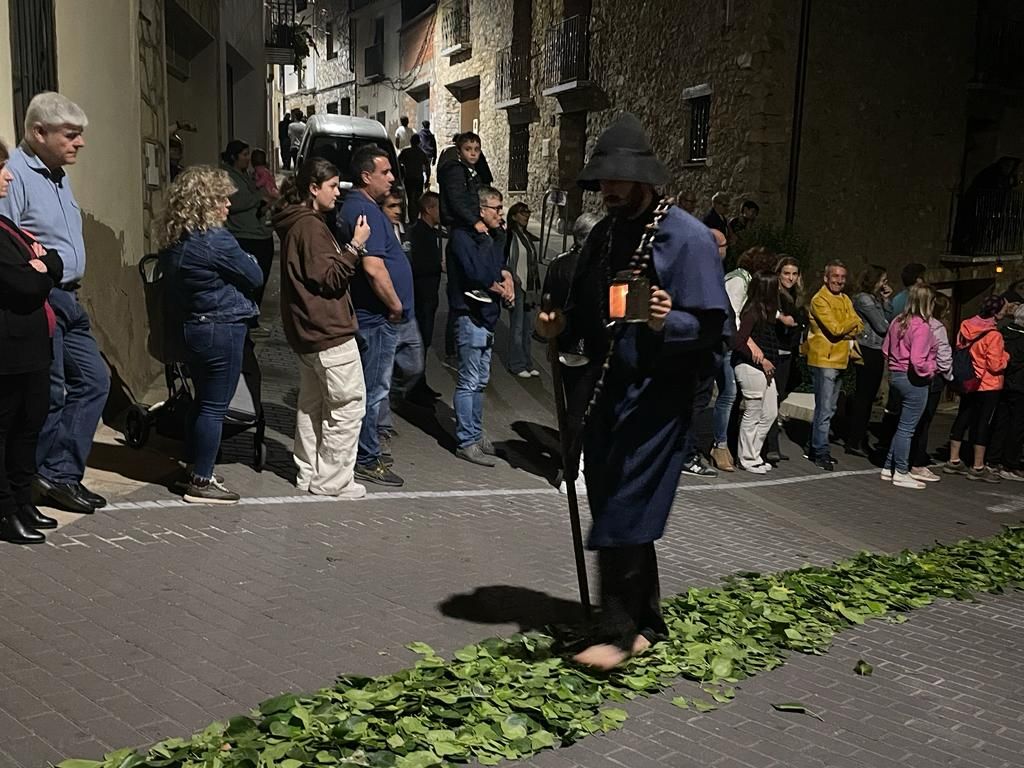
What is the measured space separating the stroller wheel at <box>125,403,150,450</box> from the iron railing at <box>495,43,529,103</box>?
69.2 ft

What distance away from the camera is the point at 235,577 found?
203 inches

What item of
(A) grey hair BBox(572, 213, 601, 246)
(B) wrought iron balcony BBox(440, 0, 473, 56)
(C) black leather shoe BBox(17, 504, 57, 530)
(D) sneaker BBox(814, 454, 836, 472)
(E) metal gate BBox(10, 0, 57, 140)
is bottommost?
(D) sneaker BBox(814, 454, 836, 472)

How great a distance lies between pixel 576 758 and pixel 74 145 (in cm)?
402

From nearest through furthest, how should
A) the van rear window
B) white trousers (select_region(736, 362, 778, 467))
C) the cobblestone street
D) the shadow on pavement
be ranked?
the cobblestone street < the shadow on pavement < white trousers (select_region(736, 362, 778, 467)) < the van rear window

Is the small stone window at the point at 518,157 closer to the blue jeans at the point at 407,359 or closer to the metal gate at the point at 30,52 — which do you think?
the blue jeans at the point at 407,359

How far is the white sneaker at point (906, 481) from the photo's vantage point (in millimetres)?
9578

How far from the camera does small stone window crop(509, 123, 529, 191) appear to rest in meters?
27.5

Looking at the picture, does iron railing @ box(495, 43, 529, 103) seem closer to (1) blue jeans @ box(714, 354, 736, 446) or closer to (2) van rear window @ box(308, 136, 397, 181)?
(2) van rear window @ box(308, 136, 397, 181)

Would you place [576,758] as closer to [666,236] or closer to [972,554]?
[666,236]

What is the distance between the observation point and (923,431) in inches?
392

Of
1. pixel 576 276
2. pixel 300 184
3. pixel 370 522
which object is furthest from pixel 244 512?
pixel 576 276

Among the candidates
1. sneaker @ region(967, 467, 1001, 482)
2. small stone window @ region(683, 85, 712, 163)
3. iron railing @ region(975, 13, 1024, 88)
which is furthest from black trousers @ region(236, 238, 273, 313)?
iron railing @ region(975, 13, 1024, 88)

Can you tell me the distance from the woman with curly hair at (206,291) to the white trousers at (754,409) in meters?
4.52

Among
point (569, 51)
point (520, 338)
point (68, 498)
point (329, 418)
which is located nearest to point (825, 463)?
point (520, 338)
